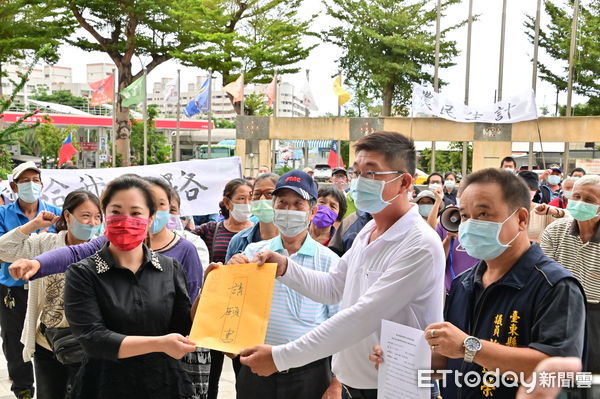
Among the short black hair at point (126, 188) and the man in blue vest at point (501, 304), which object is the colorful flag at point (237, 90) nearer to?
the short black hair at point (126, 188)

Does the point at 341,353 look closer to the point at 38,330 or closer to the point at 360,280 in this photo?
the point at 360,280

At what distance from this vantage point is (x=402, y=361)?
80.0 inches

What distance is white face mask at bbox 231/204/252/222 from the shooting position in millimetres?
4801

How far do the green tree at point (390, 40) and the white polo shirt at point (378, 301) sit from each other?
24.3 m

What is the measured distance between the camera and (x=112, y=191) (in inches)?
104

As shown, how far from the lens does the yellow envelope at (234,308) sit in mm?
2426

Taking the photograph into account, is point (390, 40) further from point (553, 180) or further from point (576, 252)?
point (576, 252)

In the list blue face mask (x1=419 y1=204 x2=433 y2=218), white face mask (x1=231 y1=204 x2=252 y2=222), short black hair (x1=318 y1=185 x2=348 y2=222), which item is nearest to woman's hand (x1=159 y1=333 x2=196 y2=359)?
white face mask (x1=231 y1=204 x2=252 y2=222)

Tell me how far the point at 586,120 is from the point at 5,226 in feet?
55.7

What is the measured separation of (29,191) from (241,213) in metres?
1.97

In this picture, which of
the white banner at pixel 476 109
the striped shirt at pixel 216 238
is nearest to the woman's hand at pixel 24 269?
the striped shirt at pixel 216 238

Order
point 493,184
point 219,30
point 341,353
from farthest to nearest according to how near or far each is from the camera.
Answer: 1. point 219,30
2. point 341,353
3. point 493,184

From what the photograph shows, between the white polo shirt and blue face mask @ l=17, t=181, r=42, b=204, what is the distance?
3.73 meters

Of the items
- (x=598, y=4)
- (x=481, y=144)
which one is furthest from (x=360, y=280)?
(x=598, y=4)
